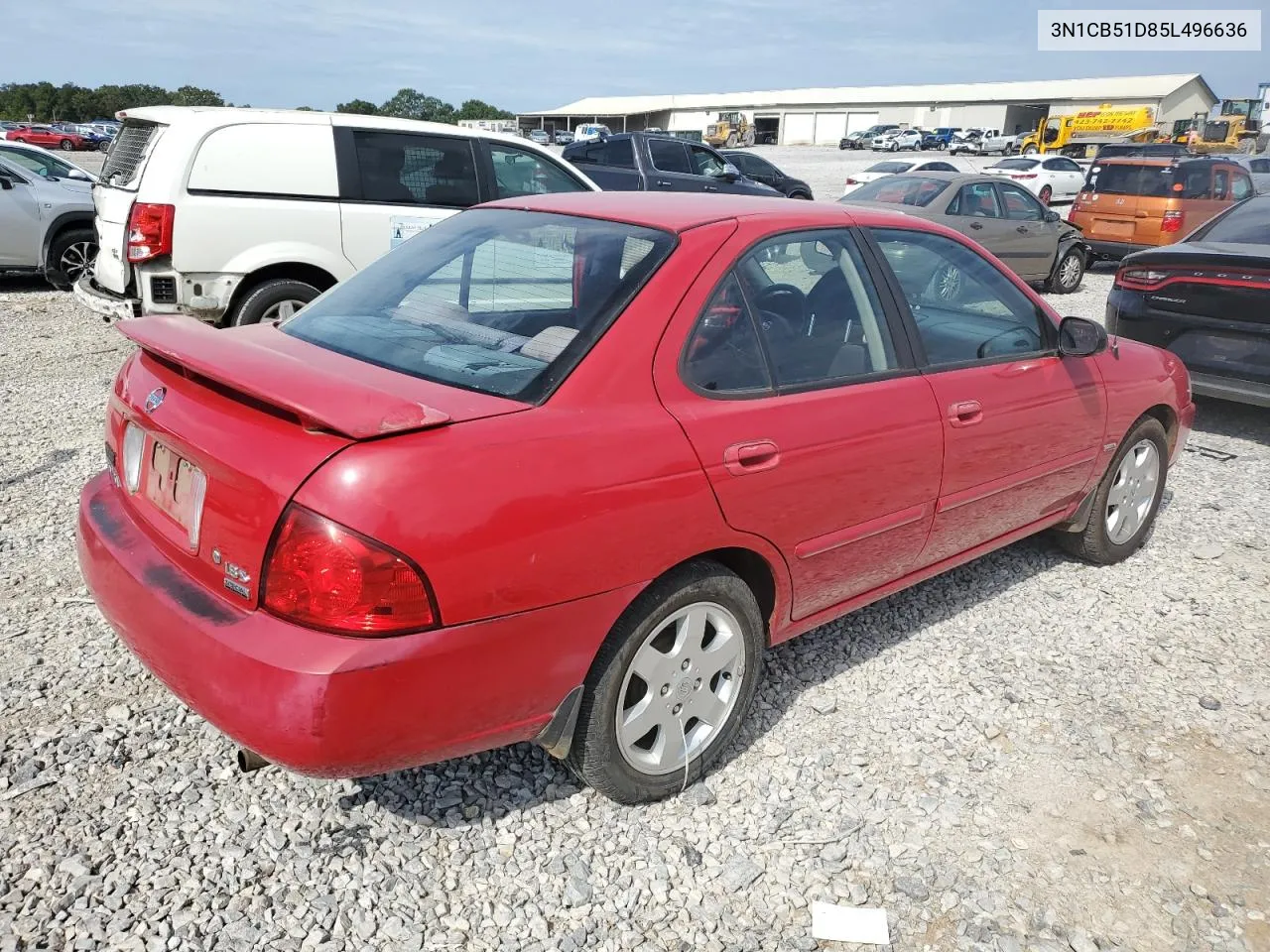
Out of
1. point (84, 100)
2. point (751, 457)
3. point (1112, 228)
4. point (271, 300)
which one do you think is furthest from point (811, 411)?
point (84, 100)

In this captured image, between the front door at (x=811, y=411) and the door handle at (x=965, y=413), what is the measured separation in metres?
0.12

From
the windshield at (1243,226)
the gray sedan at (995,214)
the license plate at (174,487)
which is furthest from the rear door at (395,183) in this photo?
the gray sedan at (995,214)

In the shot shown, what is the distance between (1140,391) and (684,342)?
2719 millimetres

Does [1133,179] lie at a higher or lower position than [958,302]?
higher

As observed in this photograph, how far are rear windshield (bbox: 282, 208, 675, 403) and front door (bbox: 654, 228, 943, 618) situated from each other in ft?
0.77

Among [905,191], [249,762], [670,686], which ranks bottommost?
[249,762]

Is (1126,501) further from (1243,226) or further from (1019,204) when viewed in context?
(1019,204)

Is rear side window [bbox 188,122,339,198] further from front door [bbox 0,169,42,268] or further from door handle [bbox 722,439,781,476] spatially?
door handle [bbox 722,439,781,476]

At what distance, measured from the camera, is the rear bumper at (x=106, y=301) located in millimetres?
6520

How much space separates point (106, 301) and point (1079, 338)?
20.2ft

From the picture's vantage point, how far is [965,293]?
3732mm

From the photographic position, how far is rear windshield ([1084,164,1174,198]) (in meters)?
14.0

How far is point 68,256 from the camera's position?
10305 millimetres

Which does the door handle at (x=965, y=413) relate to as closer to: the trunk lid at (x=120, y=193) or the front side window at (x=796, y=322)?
the front side window at (x=796, y=322)
